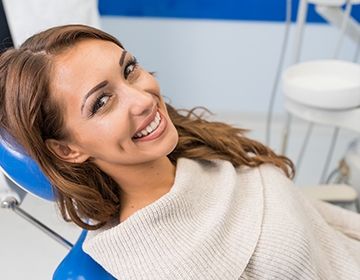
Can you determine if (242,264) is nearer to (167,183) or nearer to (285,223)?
(285,223)

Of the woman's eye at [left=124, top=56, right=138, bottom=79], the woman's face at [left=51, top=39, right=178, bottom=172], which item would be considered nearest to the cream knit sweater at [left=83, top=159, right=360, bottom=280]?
the woman's face at [left=51, top=39, right=178, bottom=172]

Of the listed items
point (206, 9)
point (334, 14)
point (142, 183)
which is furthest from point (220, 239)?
point (206, 9)

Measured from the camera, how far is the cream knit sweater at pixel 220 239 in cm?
71

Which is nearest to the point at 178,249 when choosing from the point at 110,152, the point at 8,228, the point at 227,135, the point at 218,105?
the point at 110,152

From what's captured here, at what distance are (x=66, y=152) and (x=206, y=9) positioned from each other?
52.7 inches

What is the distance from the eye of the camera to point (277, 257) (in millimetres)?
729

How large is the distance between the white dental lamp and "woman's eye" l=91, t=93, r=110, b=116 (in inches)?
23.9

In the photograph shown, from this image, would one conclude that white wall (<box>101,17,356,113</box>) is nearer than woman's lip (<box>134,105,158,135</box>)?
No

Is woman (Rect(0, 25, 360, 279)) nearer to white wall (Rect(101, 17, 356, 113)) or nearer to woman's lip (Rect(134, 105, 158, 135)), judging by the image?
woman's lip (Rect(134, 105, 158, 135))

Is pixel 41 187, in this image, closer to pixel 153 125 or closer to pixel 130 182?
pixel 130 182

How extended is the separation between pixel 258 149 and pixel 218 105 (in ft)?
3.99

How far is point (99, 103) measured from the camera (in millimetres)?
688

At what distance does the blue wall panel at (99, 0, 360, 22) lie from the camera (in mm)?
1845

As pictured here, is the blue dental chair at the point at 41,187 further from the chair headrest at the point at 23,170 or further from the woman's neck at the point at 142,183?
the woman's neck at the point at 142,183
